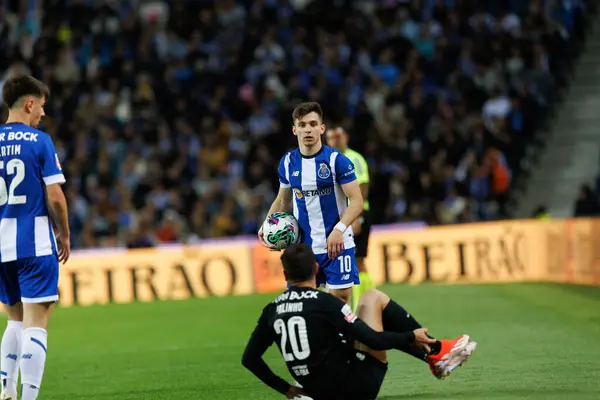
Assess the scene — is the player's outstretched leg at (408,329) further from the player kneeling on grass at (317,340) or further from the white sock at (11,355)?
the white sock at (11,355)

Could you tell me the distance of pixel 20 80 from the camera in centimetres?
773

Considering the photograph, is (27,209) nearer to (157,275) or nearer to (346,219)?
(346,219)

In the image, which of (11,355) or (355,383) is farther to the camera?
(11,355)

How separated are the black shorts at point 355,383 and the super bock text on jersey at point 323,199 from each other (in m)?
1.95

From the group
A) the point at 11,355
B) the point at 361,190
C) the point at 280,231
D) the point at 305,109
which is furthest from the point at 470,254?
the point at 11,355

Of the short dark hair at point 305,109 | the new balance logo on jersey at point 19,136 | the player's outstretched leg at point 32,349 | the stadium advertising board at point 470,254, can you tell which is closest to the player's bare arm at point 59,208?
the new balance logo on jersey at point 19,136

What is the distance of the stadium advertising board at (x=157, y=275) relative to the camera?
19.6 metres

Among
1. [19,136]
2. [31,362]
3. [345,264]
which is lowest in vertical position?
[31,362]

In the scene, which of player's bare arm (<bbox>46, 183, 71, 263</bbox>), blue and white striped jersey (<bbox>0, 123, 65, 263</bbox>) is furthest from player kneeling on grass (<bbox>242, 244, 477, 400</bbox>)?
blue and white striped jersey (<bbox>0, 123, 65, 263</bbox>)

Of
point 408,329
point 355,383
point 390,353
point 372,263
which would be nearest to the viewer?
point 355,383

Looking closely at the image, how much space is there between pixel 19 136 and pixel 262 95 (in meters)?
16.3

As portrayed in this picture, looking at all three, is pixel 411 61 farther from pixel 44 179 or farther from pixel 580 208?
pixel 44 179

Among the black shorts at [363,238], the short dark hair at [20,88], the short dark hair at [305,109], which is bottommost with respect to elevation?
the black shorts at [363,238]

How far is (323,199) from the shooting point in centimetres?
895
